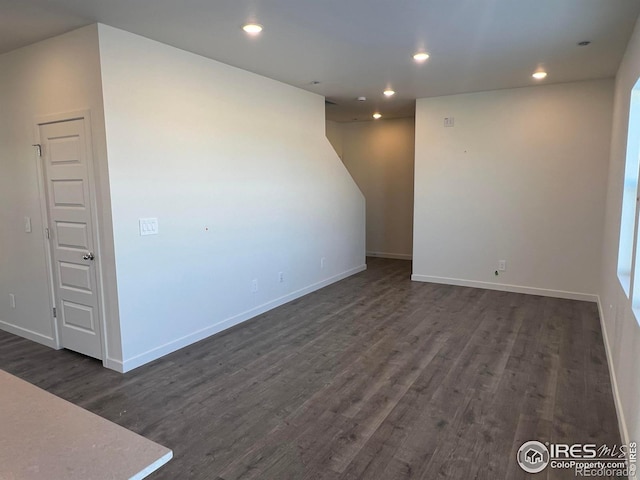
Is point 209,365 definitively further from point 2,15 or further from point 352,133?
point 352,133

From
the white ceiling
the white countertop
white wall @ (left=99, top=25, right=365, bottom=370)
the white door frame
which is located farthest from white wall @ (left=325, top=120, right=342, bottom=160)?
the white countertop

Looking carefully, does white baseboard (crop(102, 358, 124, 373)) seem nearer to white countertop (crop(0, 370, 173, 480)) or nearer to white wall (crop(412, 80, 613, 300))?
white countertop (crop(0, 370, 173, 480))

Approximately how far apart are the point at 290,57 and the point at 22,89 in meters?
2.42

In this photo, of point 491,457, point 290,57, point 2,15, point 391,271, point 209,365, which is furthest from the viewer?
point 391,271

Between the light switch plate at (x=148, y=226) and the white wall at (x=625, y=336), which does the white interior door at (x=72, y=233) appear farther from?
the white wall at (x=625, y=336)

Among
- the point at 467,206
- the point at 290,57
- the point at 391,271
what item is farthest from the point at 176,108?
the point at 391,271

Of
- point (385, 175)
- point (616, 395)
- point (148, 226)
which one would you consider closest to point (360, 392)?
point (616, 395)

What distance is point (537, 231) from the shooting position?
5391mm

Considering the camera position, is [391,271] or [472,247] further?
[391,271]

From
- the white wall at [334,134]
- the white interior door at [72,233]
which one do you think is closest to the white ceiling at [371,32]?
the white interior door at [72,233]

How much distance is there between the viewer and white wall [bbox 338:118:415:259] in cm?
794

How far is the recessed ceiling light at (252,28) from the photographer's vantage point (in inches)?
→ 121

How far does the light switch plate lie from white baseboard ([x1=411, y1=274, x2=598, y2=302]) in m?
4.10

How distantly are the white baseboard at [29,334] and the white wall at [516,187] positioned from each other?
4753 millimetres
